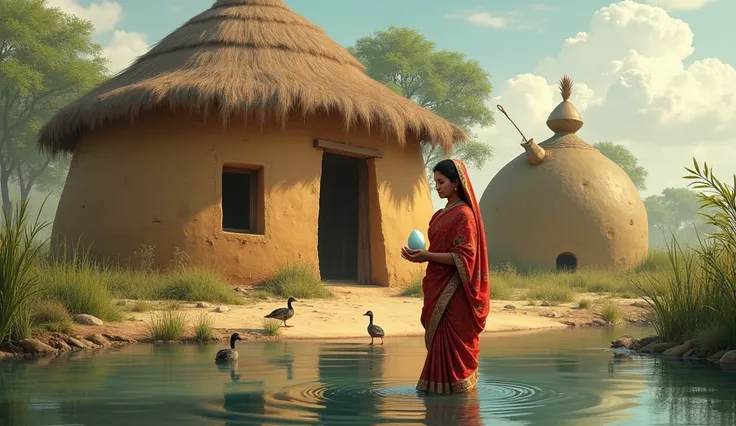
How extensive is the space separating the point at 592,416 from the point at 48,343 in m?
5.54

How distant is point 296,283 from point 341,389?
748 centimetres

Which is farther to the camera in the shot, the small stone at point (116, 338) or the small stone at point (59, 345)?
the small stone at point (116, 338)

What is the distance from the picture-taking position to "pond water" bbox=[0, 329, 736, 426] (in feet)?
18.7

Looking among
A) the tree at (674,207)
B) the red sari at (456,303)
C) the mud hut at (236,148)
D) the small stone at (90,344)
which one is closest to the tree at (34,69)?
the mud hut at (236,148)

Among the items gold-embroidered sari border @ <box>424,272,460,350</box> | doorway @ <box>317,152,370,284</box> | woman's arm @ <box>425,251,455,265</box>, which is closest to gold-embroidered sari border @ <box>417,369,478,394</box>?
gold-embroidered sari border @ <box>424,272,460,350</box>

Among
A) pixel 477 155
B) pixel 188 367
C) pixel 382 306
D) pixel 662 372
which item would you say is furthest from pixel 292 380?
pixel 477 155

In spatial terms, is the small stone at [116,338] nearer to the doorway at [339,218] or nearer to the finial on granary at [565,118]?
the doorway at [339,218]

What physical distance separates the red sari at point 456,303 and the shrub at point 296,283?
739 centimetres

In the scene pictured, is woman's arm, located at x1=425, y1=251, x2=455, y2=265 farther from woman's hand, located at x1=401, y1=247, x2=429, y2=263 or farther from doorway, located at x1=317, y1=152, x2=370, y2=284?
doorway, located at x1=317, y1=152, x2=370, y2=284

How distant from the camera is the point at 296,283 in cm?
1422

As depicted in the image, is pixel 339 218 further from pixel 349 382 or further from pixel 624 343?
pixel 349 382

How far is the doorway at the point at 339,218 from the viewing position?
20.1m

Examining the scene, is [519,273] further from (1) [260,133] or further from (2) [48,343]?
(2) [48,343]

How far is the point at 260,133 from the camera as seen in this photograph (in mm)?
15344
